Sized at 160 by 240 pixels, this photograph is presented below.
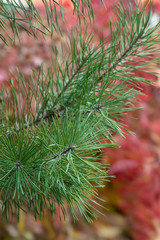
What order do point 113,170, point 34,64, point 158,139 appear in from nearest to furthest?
1. point 113,170
2. point 158,139
3. point 34,64

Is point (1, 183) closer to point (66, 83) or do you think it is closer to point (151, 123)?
point (66, 83)

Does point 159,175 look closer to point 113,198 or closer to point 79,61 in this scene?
point 113,198

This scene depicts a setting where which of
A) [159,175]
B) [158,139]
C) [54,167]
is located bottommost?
[159,175]

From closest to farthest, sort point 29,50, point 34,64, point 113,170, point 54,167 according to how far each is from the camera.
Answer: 1. point 54,167
2. point 113,170
3. point 34,64
4. point 29,50

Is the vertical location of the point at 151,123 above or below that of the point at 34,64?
below

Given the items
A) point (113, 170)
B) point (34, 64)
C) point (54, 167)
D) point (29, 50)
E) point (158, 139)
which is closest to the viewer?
point (54, 167)

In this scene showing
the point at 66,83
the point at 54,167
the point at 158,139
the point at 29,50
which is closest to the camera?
the point at 54,167

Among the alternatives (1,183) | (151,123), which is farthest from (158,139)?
(1,183)

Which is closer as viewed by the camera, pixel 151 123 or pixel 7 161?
pixel 7 161

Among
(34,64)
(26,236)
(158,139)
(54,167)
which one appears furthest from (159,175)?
(54,167)
